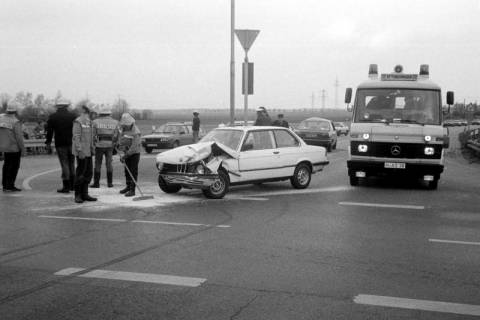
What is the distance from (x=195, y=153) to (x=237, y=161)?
106 cm

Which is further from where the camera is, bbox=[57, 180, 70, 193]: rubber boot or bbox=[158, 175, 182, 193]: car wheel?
bbox=[57, 180, 70, 193]: rubber boot

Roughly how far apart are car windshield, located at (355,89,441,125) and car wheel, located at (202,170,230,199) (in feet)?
13.3

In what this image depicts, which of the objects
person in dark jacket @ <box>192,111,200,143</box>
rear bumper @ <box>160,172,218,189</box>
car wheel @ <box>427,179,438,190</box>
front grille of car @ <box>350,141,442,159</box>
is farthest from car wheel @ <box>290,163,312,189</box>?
person in dark jacket @ <box>192,111,200,143</box>

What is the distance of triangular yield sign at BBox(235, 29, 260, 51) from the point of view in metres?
17.1

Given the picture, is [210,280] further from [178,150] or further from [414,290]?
[178,150]

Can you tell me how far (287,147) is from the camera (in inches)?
549

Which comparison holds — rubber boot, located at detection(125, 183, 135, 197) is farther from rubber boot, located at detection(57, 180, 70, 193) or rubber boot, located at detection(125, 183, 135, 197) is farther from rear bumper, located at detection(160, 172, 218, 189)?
rubber boot, located at detection(57, 180, 70, 193)

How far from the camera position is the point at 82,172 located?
11.4 meters

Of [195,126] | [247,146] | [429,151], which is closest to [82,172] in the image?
Result: [247,146]

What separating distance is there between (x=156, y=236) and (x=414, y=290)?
12.7 ft

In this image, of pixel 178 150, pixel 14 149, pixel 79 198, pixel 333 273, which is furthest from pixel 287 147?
pixel 333 273

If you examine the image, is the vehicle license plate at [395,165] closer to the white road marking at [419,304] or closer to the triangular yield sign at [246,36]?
the triangular yield sign at [246,36]

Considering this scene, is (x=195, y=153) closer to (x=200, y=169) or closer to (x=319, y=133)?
(x=200, y=169)

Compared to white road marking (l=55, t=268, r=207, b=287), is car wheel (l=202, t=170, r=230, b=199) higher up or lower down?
higher up
